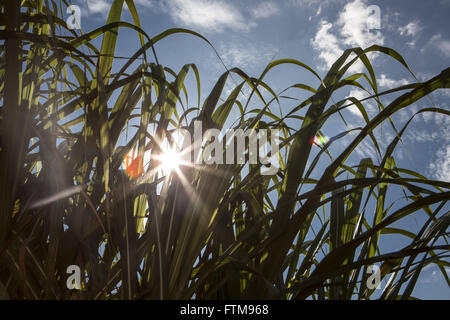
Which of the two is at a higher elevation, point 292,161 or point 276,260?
point 292,161

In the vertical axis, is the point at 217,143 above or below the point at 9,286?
above

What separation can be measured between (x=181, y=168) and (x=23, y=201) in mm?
269

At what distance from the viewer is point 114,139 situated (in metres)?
0.62

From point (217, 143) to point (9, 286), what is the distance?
426 mm

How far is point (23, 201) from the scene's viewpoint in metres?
0.56

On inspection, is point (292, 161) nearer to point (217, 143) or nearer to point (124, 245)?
point (217, 143)

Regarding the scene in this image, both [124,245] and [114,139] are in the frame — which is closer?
[124,245]

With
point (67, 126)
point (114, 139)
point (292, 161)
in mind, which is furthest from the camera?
point (67, 126)
